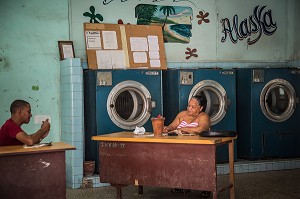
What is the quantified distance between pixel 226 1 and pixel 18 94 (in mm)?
3870

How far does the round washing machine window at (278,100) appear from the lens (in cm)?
715

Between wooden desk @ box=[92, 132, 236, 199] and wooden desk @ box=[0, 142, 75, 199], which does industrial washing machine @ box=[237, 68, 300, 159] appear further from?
wooden desk @ box=[0, 142, 75, 199]

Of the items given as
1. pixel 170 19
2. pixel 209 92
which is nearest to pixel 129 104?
pixel 209 92

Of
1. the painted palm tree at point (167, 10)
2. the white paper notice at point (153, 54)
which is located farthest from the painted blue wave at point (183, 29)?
the white paper notice at point (153, 54)

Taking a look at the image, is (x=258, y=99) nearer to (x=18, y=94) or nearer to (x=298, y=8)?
(x=298, y=8)

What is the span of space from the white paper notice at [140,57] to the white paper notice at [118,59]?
0.20 m

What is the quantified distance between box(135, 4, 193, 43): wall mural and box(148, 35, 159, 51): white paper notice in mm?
233

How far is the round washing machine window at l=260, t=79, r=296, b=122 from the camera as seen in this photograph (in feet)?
23.5

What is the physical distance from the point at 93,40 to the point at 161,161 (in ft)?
9.27

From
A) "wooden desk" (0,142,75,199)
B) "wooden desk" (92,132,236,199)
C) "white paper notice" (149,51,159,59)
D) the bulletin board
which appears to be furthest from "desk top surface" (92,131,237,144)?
"white paper notice" (149,51,159,59)

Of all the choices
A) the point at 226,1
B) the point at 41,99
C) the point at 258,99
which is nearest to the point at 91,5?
the point at 41,99

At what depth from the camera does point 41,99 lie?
6586mm

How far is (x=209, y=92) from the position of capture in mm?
7113

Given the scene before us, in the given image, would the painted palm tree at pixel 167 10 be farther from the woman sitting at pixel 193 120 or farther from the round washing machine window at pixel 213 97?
the woman sitting at pixel 193 120
